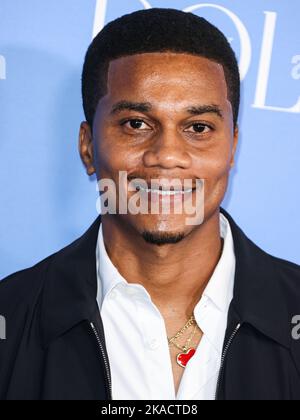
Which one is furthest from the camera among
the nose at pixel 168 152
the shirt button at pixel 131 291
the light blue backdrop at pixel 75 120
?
the light blue backdrop at pixel 75 120

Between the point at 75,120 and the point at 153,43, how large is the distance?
417 millimetres

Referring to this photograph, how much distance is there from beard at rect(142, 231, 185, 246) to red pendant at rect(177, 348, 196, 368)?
0.25m

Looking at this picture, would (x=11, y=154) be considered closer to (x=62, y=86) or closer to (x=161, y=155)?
(x=62, y=86)

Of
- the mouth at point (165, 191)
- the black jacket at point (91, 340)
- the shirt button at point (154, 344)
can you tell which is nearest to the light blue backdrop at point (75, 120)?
the black jacket at point (91, 340)

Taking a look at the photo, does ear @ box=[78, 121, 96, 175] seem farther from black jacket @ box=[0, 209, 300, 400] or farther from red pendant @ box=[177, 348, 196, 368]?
red pendant @ box=[177, 348, 196, 368]

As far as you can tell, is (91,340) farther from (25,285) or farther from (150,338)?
(25,285)

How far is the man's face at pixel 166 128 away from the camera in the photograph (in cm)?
145

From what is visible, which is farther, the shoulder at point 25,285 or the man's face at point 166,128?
the shoulder at point 25,285

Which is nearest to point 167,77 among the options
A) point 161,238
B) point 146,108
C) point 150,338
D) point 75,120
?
point 146,108

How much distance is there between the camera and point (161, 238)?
147 centimetres

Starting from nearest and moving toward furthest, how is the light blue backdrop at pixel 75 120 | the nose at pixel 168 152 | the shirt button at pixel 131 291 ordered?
the nose at pixel 168 152 → the shirt button at pixel 131 291 → the light blue backdrop at pixel 75 120

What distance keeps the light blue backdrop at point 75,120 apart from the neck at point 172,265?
28cm

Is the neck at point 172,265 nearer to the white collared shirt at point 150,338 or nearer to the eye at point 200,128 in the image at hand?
the white collared shirt at point 150,338

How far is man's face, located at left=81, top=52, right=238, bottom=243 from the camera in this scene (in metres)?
1.45
